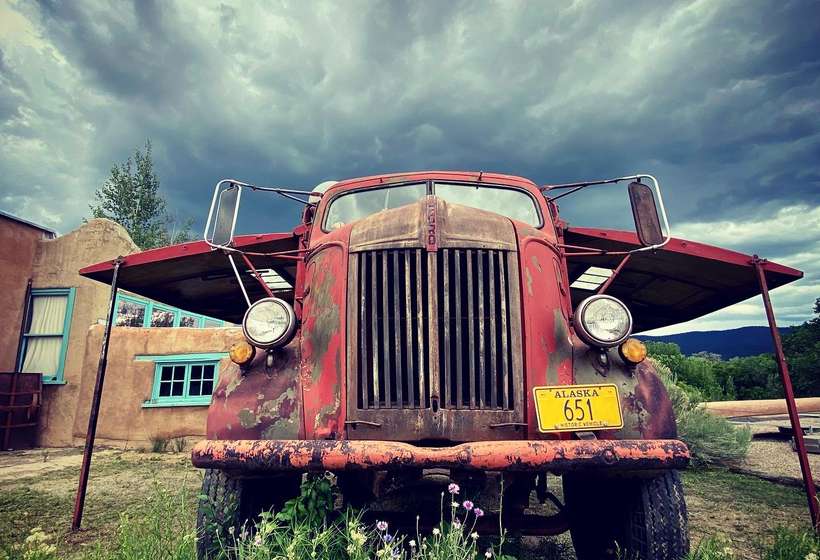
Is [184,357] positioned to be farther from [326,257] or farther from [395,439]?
[395,439]

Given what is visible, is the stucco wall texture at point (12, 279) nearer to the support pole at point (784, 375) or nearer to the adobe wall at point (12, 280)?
the adobe wall at point (12, 280)

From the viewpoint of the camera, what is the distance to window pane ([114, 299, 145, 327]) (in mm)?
12000

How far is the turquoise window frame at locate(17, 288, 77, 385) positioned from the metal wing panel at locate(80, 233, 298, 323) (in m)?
7.15

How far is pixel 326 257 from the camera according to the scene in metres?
3.04

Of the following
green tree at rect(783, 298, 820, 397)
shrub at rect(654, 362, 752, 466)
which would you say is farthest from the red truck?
green tree at rect(783, 298, 820, 397)

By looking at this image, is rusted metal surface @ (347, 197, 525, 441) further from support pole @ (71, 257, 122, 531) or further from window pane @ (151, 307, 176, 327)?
window pane @ (151, 307, 176, 327)

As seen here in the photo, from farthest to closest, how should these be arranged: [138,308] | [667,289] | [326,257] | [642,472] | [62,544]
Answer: [138,308] → [667,289] → [62,544] → [326,257] → [642,472]

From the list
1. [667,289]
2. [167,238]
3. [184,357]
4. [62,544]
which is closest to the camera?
[62,544]

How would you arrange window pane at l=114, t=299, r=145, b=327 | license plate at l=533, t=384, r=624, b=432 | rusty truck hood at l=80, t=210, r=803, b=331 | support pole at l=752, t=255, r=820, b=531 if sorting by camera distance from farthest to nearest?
1. window pane at l=114, t=299, r=145, b=327
2. rusty truck hood at l=80, t=210, r=803, b=331
3. support pole at l=752, t=255, r=820, b=531
4. license plate at l=533, t=384, r=624, b=432

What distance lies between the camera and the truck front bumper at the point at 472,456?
2006mm

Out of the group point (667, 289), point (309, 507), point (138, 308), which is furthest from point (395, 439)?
point (138, 308)

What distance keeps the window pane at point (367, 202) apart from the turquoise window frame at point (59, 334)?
10524 millimetres

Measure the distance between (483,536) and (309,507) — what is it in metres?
1.08

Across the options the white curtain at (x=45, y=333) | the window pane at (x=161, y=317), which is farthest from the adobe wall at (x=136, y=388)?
the window pane at (x=161, y=317)
